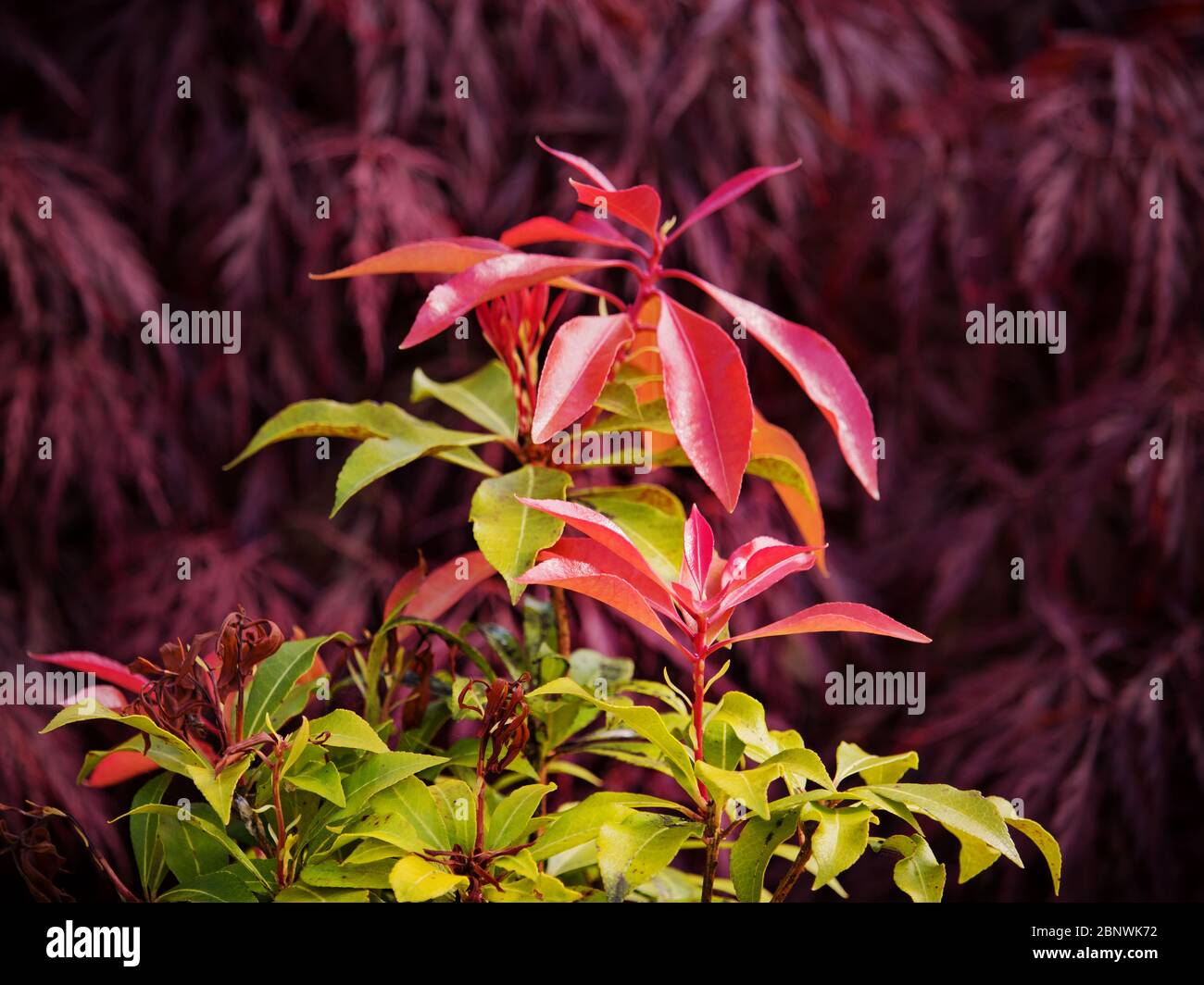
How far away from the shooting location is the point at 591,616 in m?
1.19

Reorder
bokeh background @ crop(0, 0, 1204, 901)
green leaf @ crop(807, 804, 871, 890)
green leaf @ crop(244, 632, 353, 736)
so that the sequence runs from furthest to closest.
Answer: bokeh background @ crop(0, 0, 1204, 901) < green leaf @ crop(244, 632, 353, 736) < green leaf @ crop(807, 804, 871, 890)

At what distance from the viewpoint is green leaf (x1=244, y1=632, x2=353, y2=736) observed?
22.0 inches

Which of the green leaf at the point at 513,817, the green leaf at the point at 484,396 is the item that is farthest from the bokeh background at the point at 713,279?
the green leaf at the point at 513,817

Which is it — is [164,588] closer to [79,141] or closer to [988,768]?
[79,141]

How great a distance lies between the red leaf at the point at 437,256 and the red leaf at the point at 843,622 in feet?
0.81

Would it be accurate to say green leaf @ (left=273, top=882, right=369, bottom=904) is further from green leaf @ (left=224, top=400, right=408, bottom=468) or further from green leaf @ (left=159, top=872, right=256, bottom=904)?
green leaf @ (left=224, top=400, right=408, bottom=468)

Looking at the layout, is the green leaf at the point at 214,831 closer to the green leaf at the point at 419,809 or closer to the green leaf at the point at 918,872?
the green leaf at the point at 419,809

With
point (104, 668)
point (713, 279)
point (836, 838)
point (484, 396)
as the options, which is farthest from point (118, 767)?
point (713, 279)

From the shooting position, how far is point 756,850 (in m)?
0.48

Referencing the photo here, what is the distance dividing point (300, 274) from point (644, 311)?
82 centimetres

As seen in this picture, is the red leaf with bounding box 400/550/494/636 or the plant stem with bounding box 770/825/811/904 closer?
the plant stem with bounding box 770/825/811/904

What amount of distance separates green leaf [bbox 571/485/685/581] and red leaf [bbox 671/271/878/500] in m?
0.10

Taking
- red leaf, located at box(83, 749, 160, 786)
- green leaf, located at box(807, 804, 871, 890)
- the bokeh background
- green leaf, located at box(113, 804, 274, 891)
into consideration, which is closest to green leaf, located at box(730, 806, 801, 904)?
green leaf, located at box(807, 804, 871, 890)

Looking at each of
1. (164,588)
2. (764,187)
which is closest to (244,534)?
(164,588)
